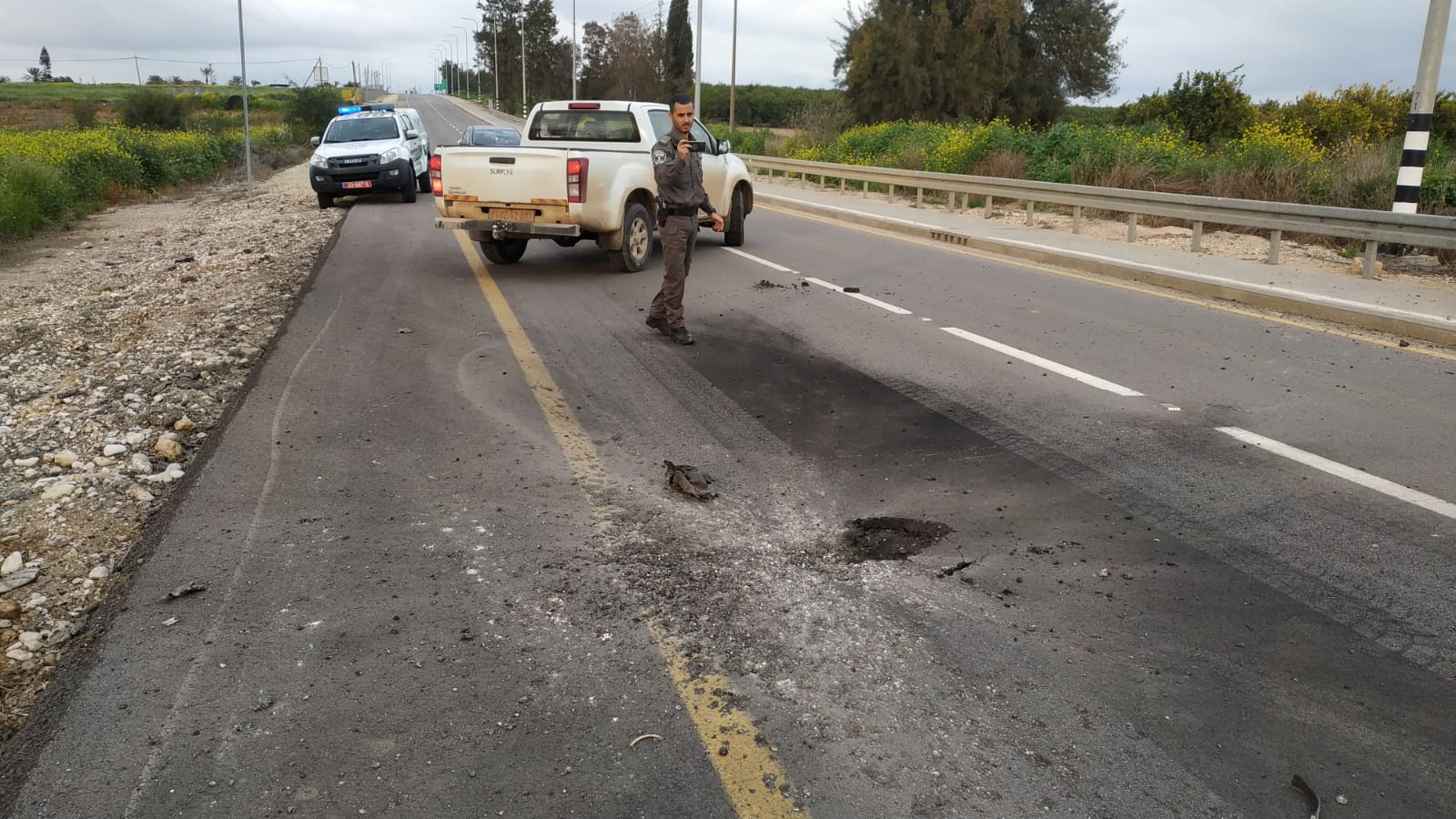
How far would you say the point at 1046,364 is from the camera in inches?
314

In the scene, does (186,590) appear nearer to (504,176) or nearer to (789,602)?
(789,602)

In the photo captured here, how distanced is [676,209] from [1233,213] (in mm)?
8716

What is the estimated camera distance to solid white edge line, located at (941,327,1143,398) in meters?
7.26

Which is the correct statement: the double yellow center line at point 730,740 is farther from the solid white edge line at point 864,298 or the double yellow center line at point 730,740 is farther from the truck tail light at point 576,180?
the truck tail light at point 576,180

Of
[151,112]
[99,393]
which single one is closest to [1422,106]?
[99,393]

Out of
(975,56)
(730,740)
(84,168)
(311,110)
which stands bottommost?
(730,740)

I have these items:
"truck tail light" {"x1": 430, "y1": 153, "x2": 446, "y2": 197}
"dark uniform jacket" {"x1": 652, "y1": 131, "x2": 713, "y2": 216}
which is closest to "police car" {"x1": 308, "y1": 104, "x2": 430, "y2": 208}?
"truck tail light" {"x1": 430, "y1": 153, "x2": 446, "y2": 197}

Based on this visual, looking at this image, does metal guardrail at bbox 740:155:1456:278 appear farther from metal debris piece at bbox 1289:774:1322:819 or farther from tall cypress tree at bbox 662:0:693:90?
tall cypress tree at bbox 662:0:693:90

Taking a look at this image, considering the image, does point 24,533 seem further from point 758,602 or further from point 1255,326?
point 1255,326

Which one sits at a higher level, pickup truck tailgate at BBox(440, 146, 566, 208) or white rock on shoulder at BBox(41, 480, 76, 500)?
pickup truck tailgate at BBox(440, 146, 566, 208)

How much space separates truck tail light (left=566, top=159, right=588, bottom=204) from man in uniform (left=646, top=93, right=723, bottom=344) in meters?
2.42

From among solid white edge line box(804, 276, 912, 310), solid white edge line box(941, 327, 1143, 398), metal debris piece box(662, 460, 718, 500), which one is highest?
solid white edge line box(804, 276, 912, 310)

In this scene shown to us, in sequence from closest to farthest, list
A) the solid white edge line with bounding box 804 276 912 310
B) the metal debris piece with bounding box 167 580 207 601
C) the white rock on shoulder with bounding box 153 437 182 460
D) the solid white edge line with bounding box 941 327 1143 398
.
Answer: the metal debris piece with bounding box 167 580 207 601, the white rock on shoulder with bounding box 153 437 182 460, the solid white edge line with bounding box 941 327 1143 398, the solid white edge line with bounding box 804 276 912 310

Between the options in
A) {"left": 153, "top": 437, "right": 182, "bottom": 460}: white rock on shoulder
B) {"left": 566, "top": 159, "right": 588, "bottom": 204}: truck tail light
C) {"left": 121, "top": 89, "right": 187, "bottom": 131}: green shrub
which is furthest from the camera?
{"left": 121, "top": 89, "right": 187, "bottom": 131}: green shrub
